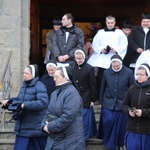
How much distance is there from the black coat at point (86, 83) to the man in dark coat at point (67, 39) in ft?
2.87

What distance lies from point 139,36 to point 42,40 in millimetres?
6633

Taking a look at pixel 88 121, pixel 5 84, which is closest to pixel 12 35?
pixel 5 84

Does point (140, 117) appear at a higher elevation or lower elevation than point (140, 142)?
higher

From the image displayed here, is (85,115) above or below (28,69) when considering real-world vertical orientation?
below

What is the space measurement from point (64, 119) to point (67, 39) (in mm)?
3249

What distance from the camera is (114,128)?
7.43 metres

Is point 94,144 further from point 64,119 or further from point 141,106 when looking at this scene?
point 64,119

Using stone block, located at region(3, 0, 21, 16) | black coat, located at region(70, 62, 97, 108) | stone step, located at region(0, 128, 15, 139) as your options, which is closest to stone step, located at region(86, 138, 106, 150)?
black coat, located at region(70, 62, 97, 108)

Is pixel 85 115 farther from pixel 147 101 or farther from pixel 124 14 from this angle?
pixel 124 14

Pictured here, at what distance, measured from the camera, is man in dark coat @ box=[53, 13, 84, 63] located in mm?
8484

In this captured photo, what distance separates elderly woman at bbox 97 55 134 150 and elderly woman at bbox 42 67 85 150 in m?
1.73

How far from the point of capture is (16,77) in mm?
9125

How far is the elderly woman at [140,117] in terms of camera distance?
6160 millimetres

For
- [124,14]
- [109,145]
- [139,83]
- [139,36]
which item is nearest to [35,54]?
[124,14]
